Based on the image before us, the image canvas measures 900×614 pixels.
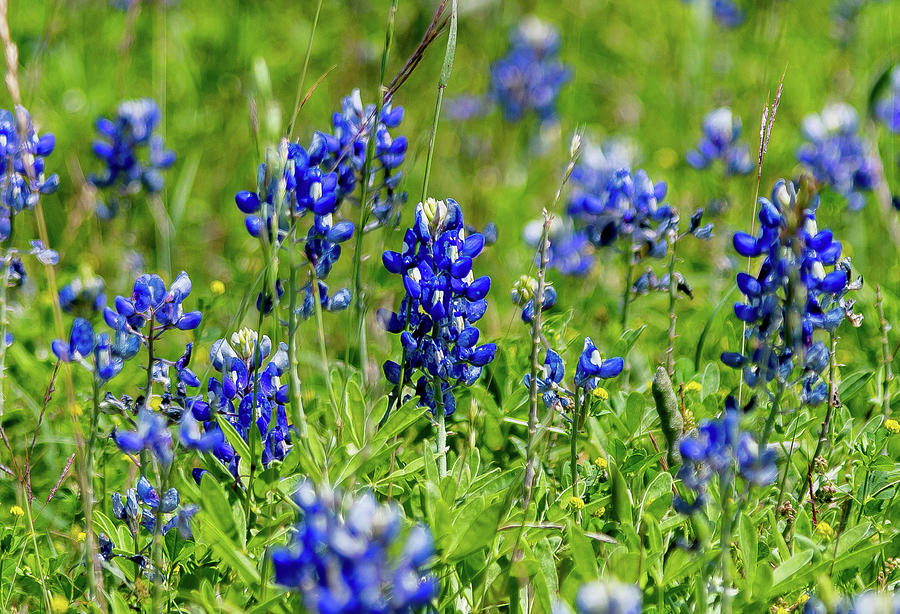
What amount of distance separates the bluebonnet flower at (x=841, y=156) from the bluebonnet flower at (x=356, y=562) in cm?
303

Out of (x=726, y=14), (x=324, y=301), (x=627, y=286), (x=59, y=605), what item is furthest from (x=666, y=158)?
(x=59, y=605)

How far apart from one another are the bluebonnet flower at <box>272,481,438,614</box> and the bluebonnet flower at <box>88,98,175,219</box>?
2861 millimetres

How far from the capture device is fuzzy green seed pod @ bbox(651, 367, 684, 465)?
6.81ft

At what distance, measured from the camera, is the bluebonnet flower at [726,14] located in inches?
245

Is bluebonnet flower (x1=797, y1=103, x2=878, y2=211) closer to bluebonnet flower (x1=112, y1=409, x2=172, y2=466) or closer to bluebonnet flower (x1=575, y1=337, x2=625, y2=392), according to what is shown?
bluebonnet flower (x1=575, y1=337, x2=625, y2=392)

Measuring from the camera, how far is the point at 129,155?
384 centimetres

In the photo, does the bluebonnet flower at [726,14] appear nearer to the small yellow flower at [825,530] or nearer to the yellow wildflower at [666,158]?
the yellow wildflower at [666,158]

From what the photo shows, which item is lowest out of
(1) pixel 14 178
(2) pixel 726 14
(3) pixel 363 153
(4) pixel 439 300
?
(4) pixel 439 300

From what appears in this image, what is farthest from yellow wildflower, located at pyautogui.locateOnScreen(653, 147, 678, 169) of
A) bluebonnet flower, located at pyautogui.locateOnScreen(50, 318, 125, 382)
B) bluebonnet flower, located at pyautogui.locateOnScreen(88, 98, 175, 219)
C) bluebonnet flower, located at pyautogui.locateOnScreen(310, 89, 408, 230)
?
bluebonnet flower, located at pyautogui.locateOnScreen(50, 318, 125, 382)

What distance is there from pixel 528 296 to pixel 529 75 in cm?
358

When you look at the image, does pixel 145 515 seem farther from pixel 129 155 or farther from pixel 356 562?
pixel 129 155

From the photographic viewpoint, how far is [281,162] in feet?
5.51

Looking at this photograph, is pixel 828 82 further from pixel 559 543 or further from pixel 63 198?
pixel 559 543

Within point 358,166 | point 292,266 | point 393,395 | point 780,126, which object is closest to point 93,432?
point 292,266
